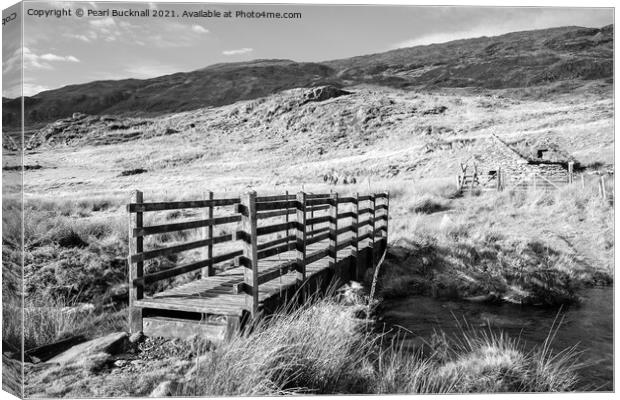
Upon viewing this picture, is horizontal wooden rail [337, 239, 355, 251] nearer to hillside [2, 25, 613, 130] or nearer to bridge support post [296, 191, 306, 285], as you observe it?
bridge support post [296, 191, 306, 285]

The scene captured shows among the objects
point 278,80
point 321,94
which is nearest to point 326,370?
point 278,80

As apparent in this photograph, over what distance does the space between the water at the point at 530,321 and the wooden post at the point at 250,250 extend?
3041mm

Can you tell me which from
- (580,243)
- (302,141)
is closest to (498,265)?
(580,243)

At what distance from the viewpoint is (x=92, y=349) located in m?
5.33

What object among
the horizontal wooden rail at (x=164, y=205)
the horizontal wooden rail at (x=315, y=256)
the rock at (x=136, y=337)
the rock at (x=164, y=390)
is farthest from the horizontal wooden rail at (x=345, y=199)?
the rock at (x=164, y=390)

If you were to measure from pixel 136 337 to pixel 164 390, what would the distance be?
1.41 m

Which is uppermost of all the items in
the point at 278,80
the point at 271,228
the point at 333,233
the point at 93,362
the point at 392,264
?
the point at 278,80

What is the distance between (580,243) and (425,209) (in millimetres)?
6218

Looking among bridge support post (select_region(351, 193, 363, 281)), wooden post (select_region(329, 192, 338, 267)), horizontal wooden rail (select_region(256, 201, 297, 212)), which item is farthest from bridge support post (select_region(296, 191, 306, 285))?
bridge support post (select_region(351, 193, 363, 281))

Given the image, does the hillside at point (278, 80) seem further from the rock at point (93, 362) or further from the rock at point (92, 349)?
the rock at point (93, 362)

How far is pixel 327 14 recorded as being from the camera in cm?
622

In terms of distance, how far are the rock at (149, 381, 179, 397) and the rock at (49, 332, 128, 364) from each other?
904mm

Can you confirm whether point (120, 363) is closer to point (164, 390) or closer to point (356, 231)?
point (164, 390)

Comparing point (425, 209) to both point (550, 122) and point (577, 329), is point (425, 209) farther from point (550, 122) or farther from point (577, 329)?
point (550, 122)
